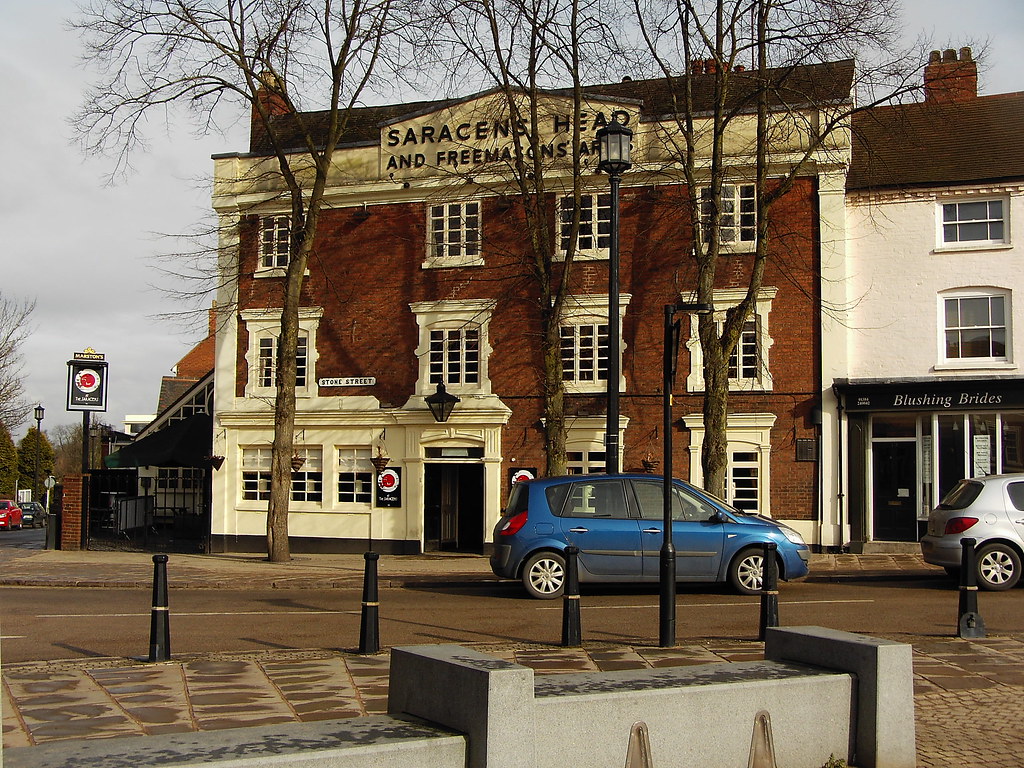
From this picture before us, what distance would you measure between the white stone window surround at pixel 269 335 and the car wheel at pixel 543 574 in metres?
13.1

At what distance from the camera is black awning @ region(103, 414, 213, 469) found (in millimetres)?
28227

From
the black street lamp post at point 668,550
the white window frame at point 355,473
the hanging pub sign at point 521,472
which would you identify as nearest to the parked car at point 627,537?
the black street lamp post at point 668,550

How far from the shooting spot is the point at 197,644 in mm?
11367

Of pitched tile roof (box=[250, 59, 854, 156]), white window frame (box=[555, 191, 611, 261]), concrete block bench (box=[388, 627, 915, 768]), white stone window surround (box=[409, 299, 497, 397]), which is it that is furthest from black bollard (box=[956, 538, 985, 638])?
white stone window surround (box=[409, 299, 497, 397])

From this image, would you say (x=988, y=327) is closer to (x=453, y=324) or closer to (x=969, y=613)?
Result: (x=453, y=324)

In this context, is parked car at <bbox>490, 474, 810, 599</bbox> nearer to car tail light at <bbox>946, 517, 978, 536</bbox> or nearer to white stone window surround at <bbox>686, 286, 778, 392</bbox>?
car tail light at <bbox>946, 517, 978, 536</bbox>

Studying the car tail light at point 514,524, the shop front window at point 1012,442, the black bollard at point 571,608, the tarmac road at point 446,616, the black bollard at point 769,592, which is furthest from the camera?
the shop front window at point 1012,442

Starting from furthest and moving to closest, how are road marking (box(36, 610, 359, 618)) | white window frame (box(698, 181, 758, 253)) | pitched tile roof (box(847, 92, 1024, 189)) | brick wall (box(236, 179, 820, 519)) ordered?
white window frame (box(698, 181, 758, 253))
brick wall (box(236, 179, 820, 519))
pitched tile roof (box(847, 92, 1024, 189))
road marking (box(36, 610, 359, 618))

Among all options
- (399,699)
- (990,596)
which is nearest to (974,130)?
(990,596)

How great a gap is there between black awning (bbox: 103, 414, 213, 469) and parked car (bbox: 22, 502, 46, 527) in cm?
3360

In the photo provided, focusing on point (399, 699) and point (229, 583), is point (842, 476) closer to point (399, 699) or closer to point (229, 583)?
point (229, 583)

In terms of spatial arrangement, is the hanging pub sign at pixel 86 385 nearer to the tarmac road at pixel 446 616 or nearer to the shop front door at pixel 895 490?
the tarmac road at pixel 446 616

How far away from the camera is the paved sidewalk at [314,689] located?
7395 mm

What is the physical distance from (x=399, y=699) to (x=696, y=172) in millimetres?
20131
